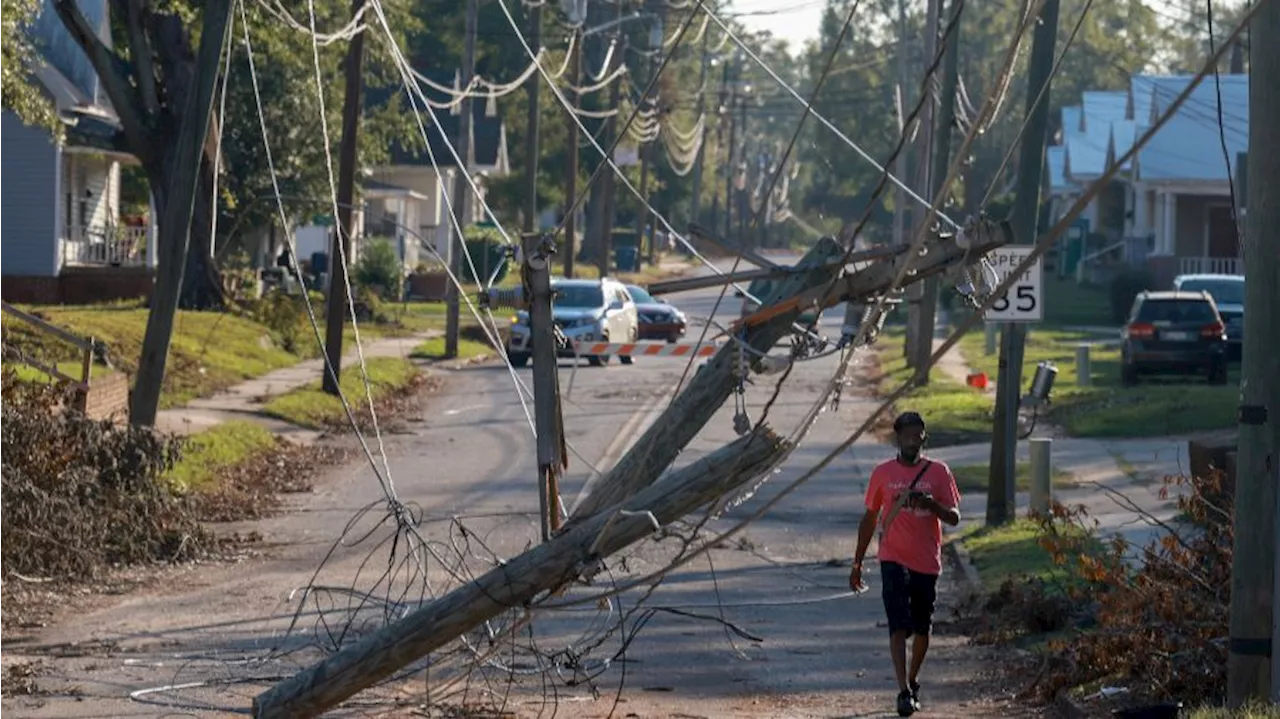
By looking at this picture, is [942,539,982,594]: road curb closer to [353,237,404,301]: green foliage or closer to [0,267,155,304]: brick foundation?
[0,267,155,304]: brick foundation

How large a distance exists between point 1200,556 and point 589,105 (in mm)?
67770

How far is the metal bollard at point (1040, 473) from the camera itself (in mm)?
16984

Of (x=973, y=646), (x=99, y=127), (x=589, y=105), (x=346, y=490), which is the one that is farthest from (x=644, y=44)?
(x=973, y=646)

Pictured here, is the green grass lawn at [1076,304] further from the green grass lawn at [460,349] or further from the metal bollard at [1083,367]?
the metal bollard at [1083,367]

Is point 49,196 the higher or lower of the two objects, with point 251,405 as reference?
higher

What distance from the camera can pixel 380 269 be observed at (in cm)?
5072

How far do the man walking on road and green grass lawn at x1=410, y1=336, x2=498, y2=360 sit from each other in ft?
91.6

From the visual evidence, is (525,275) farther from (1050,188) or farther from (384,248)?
(1050,188)

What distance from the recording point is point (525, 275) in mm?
8156

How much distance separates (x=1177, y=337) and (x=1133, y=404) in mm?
3477

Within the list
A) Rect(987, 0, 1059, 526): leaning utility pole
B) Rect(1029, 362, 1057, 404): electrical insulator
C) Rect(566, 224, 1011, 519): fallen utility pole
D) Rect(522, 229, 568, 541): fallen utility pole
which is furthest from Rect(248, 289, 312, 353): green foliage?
Rect(566, 224, 1011, 519): fallen utility pole

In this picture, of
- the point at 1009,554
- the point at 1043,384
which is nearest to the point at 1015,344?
the point at 1009,554

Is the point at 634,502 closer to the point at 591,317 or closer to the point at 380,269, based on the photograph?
the point at 591,317

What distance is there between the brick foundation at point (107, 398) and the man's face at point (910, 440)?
32.7 ft
